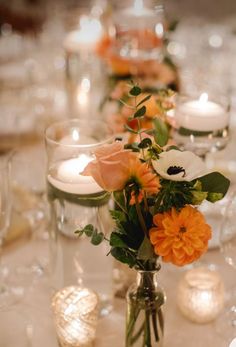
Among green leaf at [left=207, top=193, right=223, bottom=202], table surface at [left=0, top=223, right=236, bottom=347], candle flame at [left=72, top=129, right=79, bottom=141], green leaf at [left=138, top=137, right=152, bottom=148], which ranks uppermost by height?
green leaf at [left=138, top=137, right=152, bottom=148]

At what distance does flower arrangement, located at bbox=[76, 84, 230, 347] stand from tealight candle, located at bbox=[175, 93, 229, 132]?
1.28 ft

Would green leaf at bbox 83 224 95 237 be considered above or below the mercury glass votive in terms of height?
above

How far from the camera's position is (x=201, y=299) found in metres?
1.07

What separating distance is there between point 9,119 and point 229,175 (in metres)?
0.69

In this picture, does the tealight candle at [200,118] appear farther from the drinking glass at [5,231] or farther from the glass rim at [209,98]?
the drinking glass at [5,231]

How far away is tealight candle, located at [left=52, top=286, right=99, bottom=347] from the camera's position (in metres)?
0.99

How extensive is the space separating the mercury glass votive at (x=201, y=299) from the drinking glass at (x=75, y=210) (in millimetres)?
141

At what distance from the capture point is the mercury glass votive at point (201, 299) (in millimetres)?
1070

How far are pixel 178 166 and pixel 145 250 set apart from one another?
13cm

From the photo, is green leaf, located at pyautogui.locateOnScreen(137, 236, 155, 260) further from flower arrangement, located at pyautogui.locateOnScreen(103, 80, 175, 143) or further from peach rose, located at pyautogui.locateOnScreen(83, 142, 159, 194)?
flower arrangement, located at pyautogui.locateOnScreen(103, 80, 175, 143)

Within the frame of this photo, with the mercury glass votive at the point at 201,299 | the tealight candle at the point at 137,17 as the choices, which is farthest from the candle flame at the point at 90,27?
the mercury glass votive at the point at 201,299

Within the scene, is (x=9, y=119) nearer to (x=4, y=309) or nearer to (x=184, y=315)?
(x=4, y=309)

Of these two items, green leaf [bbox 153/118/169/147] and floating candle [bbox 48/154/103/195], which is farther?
floating candle [bbox 48/154/103/195]

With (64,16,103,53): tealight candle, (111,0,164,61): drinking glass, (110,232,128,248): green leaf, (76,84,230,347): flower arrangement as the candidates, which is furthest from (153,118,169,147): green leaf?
(64,16,103,53): tealight candle
